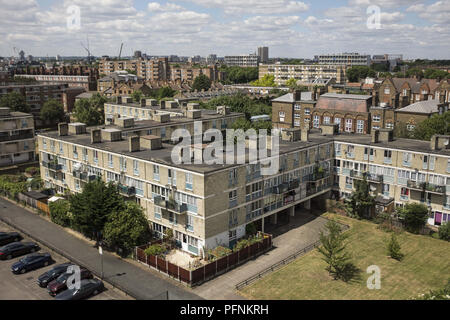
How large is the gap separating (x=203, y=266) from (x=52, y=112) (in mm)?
84079

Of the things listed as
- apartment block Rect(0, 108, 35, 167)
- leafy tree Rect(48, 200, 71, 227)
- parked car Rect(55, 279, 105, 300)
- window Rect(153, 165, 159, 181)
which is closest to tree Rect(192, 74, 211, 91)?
apartment block Rect(0, 108, 35, 167)

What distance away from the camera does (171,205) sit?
38125 mm

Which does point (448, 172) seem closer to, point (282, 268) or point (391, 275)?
point (391, 275)

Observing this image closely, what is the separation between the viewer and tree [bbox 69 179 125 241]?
39.0m

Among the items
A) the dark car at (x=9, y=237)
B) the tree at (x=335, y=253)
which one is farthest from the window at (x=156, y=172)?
the tree at (x=335, y=253)

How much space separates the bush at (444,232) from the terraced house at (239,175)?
212cm

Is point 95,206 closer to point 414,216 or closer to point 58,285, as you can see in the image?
point 58,285

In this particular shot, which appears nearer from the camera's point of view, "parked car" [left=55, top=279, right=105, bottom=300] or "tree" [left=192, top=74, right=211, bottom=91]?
"parked car" [left=55, top=279, right=105, bottom=300]

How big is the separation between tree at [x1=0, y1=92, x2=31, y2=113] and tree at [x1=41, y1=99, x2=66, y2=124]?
416 cm

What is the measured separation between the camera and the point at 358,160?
50906mm

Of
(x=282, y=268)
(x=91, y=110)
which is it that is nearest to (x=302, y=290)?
(x=282, y=268)

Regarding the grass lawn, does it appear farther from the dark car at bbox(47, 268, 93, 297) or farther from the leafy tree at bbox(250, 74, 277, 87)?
the leafy tree at bbox(250, 74, 277, 87)

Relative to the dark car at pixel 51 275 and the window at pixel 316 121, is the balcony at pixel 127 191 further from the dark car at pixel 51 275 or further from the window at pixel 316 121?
the window at pixel 316 121
